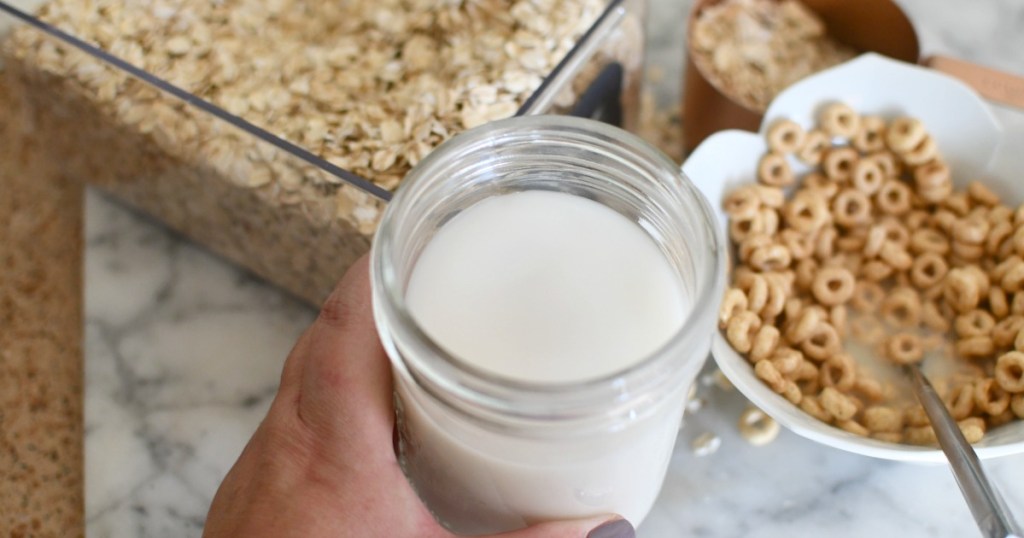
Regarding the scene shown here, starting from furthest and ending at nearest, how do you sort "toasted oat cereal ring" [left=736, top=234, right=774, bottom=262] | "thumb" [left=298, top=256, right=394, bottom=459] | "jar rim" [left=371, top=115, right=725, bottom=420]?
1. "toasted oat cereal ring" [left=736, top=234, right=774, bottom=262]
2. "thumb" [left=298, top=256, right=394, bottom=459]
3. "jar rim" [left=371, top=115, right=725, bottom=420]

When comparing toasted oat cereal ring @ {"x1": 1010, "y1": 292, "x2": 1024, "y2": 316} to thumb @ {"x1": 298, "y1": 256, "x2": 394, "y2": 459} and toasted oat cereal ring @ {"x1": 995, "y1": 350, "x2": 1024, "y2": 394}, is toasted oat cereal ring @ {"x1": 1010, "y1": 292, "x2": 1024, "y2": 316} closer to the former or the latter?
toasted oat cereal ring @ {"x1": 995, "y1": 350, "x2": 1024, "y2": 394}

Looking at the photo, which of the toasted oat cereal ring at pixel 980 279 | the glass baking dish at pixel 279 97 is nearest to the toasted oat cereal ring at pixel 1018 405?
the toasted oat cereal ring at pixel 980 279

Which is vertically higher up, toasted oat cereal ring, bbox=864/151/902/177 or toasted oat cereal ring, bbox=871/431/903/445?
toasted oat cereal ring, bbox=864/151/902/177

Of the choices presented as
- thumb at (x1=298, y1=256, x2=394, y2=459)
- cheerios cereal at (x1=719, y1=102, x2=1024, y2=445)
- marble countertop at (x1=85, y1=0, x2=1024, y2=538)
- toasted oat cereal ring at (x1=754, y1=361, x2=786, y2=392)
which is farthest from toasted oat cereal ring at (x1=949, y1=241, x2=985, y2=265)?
thumb at (x1=298, y1=256, x2=394, y2=459)

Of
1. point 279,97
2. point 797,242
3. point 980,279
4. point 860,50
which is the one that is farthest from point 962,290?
point 279,97

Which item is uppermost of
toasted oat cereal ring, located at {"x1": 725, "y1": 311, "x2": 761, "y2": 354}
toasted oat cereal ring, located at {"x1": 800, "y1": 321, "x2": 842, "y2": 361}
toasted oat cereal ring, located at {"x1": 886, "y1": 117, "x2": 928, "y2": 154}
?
toasted oat cereal ring, located at {"x1": 886, "y1": 117, "x2": 928, "y2": 154}

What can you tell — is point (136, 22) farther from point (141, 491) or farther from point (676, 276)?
point (676, 276)

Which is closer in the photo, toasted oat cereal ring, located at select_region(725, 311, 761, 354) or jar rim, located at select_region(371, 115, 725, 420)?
jar rim, located at select_region(371, 115, 725, 420)
